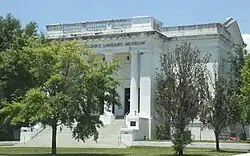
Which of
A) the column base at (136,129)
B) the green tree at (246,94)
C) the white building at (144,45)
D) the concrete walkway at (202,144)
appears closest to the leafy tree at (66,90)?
the concrete walkway at (202,144)

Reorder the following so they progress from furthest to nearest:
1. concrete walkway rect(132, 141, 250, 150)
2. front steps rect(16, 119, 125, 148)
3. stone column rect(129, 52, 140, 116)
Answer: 1. stone column rect(129, 52, 140, 116)
2. front steps rect(16, 119, 125, 148)
3. concrete walkway rect(132, 141, 250, 150)

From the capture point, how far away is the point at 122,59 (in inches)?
2074

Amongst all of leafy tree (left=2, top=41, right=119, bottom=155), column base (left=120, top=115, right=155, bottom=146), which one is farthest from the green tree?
leafy tree (left=2, top=41, right=119, bottom=155)

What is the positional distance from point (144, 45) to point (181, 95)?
793 inches

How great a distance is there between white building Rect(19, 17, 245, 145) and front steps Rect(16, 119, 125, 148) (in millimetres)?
1868

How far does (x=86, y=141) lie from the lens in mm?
40688

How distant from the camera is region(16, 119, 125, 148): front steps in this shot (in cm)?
4000

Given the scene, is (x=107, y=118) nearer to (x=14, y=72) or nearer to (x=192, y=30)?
(x=192, y=30)

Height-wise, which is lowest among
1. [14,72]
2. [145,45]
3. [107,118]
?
[107,118]

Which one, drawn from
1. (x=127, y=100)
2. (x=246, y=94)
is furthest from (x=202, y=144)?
(x=127, y=100)

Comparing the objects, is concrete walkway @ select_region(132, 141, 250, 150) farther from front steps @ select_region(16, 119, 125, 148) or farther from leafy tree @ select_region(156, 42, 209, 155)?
leafy tree @ select_region(156, 42, 209, 155)

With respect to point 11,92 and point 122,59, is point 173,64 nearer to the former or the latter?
point 11,92

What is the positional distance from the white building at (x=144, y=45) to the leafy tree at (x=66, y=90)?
54.9 ft

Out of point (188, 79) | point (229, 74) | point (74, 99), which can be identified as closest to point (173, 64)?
point (188, 79)
